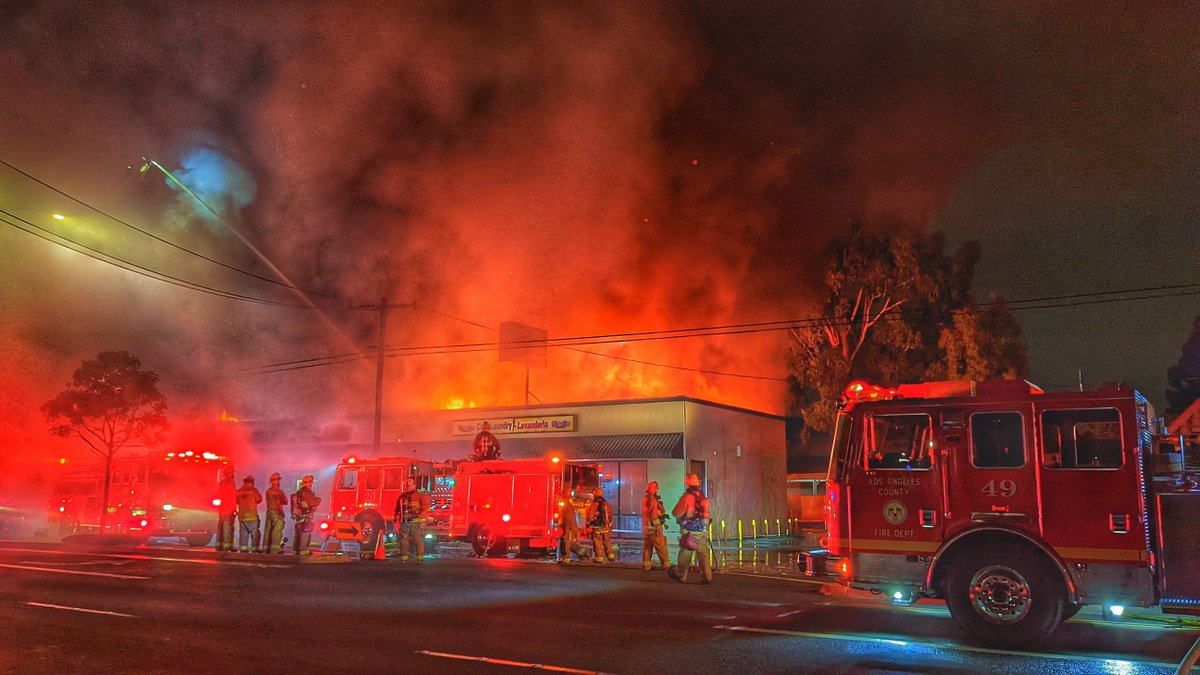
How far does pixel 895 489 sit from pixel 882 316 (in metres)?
21.1

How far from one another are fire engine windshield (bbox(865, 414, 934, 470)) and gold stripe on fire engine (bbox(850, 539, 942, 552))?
26.1 inches

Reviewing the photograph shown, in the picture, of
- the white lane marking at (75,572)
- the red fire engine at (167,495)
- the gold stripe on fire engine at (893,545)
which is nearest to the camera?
the gold stripe on fire engine at (893,545)

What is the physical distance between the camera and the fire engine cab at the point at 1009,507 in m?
6.86

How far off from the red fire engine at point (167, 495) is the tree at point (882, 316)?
1809 cm

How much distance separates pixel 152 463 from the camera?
20.5 m

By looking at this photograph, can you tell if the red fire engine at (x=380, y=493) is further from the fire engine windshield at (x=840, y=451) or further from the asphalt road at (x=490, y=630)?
the fire engine windshield at (x=840, y=451)

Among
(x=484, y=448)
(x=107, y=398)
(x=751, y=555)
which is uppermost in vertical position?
(x=107, y=398)

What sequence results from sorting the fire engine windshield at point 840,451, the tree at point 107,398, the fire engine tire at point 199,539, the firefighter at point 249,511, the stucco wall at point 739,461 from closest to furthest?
the fire engine windshield at point 840,451 → the firefighter at point 249,511 → the fire engine tire at point 199,539 → the stucco wall at point 739,461 → the tree at point 107,398

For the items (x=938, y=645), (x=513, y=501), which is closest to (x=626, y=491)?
(x=513, y=501)

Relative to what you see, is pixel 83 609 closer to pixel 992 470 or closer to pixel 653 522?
pixel 653 522

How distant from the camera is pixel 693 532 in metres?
11.2

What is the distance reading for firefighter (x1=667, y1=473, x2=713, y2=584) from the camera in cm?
1116

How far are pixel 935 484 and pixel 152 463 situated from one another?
19118mm

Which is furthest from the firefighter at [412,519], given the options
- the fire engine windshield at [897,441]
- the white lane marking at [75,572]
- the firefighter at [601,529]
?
the fire engine windshield at [897,441]
